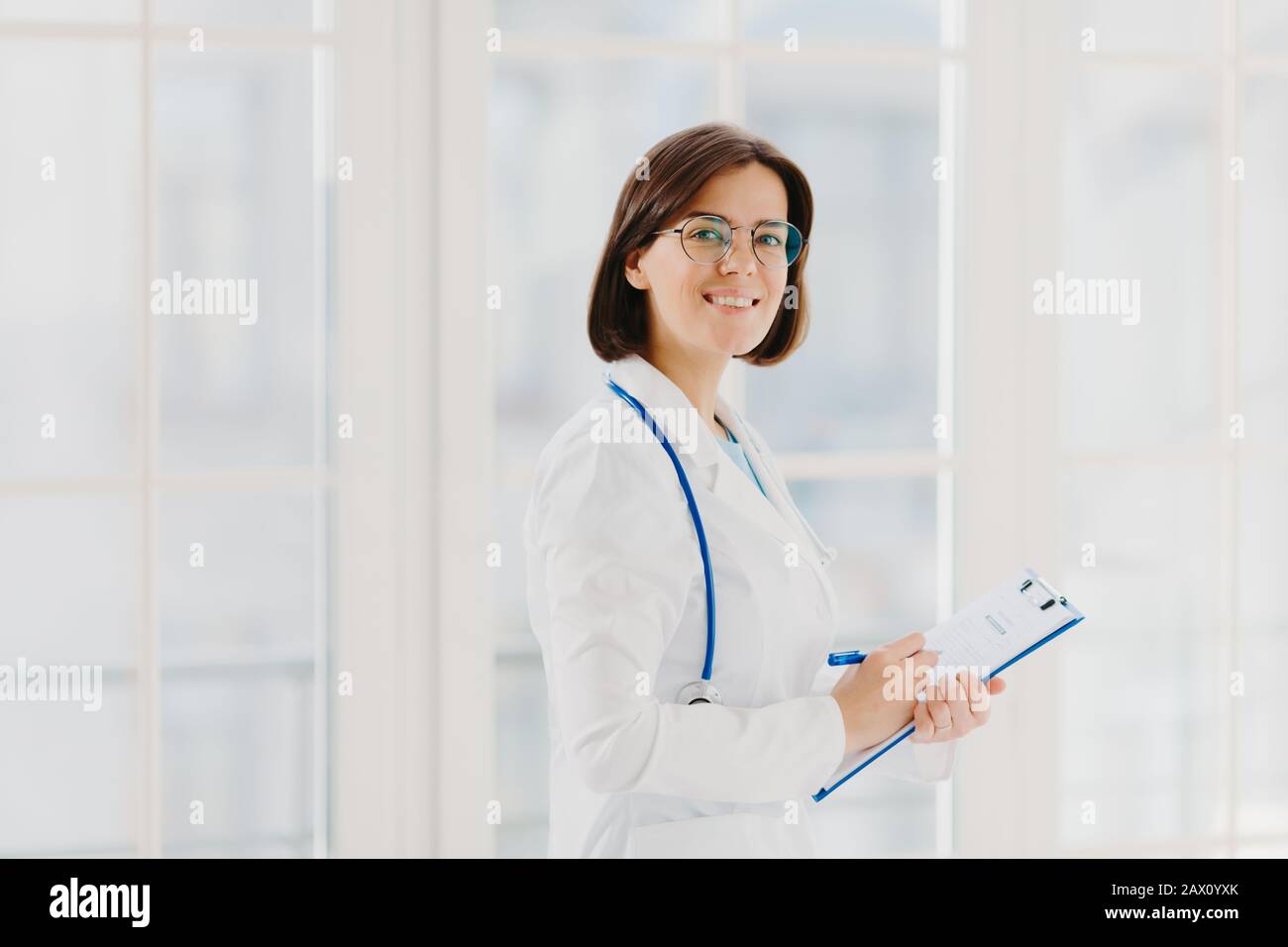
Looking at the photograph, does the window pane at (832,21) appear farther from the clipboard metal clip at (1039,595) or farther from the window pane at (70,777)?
the window pane at (70,777)

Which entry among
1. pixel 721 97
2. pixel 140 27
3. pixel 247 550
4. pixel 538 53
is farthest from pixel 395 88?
pixel 247 550

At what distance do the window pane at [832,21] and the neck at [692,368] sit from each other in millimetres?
703

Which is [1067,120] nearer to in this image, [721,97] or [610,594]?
[721,97]

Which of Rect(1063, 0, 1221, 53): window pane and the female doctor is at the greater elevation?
Rect(1063, 0, 1221, 53): window pane

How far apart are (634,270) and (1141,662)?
1.20 metres

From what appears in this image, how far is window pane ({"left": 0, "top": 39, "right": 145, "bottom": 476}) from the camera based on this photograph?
1.50m

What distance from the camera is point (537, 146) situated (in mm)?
1597

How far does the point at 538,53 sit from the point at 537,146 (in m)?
0.13

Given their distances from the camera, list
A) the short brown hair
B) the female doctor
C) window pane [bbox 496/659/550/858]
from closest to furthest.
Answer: the female doctor → the short brown hair → window pane [bbox 496/659/550/858]

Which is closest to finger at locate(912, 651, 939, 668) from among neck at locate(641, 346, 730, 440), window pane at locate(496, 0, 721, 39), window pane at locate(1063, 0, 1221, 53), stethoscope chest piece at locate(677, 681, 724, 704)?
stethoscope chest piece at locate(677, 681, 724, 704)

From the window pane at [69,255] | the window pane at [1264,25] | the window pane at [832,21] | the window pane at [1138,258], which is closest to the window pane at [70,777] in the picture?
the window pane at [69,255]

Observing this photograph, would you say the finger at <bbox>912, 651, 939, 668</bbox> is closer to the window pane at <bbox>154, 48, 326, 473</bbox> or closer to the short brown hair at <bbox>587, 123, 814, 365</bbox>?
the short brown hair at <bbox>587, 123, 814, 365</bbox>

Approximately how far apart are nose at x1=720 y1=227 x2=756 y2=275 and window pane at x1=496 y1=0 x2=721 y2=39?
24.3 inches

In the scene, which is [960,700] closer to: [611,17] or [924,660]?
[924,660]
